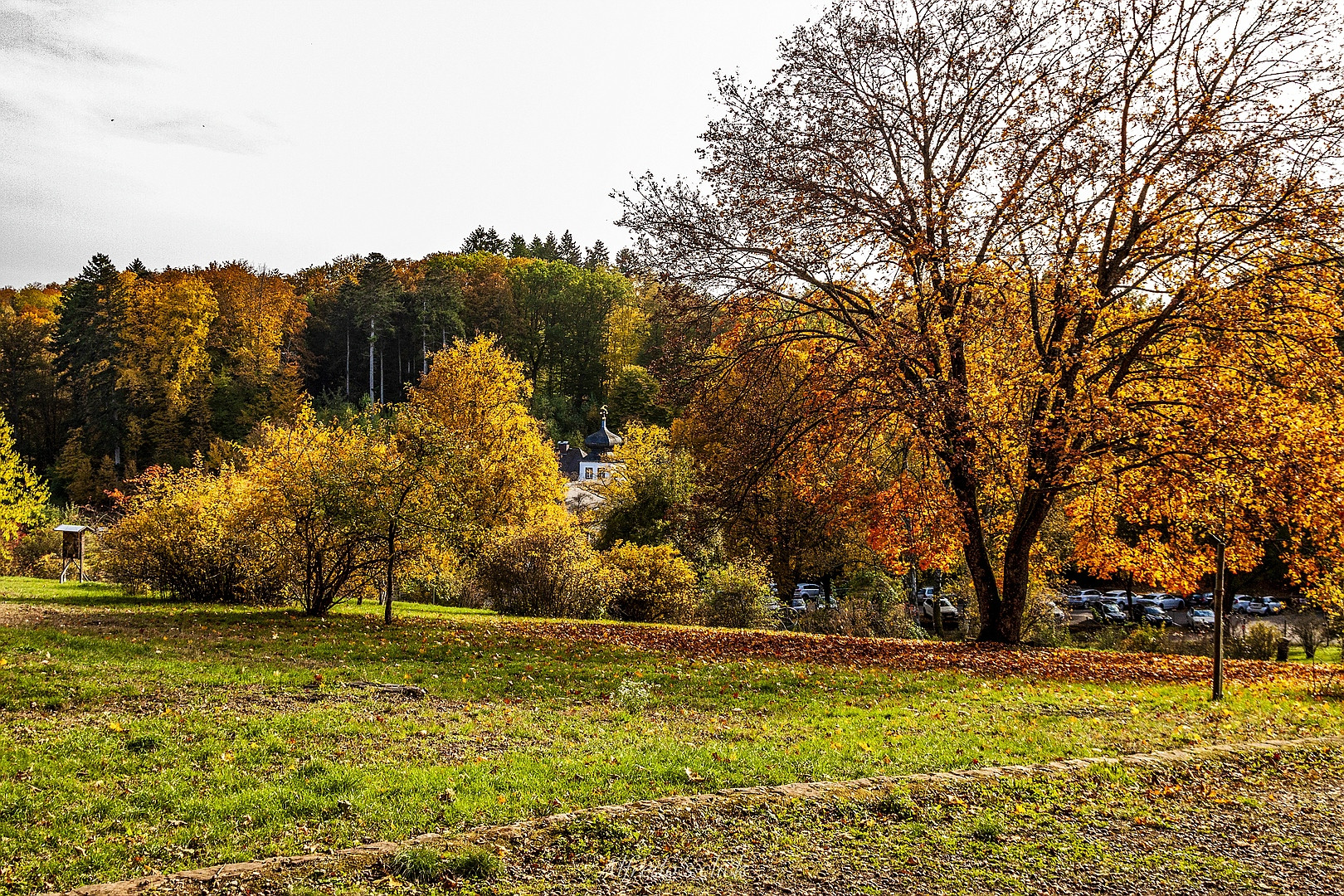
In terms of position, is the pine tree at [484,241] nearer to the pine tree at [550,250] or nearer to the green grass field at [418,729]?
the pine tree at [550,250]

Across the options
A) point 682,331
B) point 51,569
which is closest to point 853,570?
point 682,331

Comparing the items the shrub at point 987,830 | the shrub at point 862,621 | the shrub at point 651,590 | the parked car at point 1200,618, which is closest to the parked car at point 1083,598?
the parked car at point 1200,618

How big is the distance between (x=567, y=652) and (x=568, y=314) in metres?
64.4

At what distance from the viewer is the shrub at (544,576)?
20828mm

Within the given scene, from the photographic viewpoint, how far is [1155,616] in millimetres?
37094

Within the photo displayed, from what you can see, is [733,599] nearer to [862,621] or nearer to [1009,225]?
[862,621]

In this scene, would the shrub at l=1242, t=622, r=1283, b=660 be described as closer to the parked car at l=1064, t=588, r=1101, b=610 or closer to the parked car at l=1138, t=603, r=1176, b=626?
the parked car at l=1138, t=603, r=1176, b=626

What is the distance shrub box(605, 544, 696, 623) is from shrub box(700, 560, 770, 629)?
2.85ft

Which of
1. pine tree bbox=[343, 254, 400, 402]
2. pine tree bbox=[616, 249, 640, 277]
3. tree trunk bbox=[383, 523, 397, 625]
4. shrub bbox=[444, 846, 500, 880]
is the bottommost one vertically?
shrub bbox=[444, 846, 500, 880]

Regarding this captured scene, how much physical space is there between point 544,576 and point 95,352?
156 feet

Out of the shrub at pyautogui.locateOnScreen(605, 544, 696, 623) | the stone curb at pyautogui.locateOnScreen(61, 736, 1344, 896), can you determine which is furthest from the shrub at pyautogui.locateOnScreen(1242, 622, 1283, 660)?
the stone curb at pyautogui.locateOnScreen(61, 736, 1344, 896)

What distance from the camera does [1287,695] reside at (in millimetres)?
11055

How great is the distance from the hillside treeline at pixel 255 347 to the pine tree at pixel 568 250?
25798mm

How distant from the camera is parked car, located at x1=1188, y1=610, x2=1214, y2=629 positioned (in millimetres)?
33219
